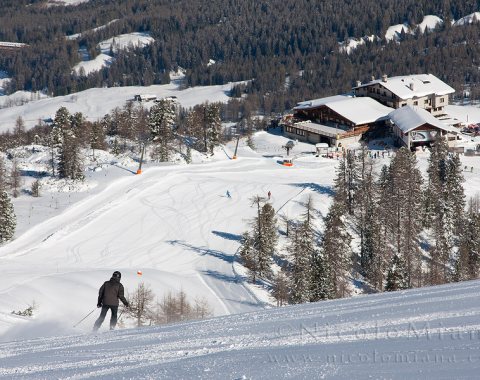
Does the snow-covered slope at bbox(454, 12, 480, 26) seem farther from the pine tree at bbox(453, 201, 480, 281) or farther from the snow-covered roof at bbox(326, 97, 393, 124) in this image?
the pine tree at bbox(453, 201, 480, 281)

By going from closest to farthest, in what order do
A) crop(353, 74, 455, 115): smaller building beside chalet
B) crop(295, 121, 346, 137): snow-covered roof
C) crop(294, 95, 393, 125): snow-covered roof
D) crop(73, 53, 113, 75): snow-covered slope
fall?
crop(295, 121, 346, 137): snow-covered roof, crop(294, 95, 393, 125): snow-covered roof, crop(353, 74, 455, 115): smaller building beside chalet, crop(73, 53, 113, 75): snow-covered slope

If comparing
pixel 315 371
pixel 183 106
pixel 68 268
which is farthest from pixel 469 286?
pixel 183 106

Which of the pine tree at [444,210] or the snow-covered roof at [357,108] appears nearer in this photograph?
the pine tree at [444,210]

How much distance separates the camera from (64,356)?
9.05 meters

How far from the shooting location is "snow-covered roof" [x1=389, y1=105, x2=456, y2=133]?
6044 centimetres

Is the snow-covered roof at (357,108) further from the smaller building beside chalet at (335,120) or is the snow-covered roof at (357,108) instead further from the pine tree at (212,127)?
the pine tree at (212,127)

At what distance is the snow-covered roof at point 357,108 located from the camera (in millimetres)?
66438

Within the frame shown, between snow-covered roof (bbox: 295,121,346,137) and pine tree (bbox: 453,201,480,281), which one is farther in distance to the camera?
snow-covered roof (bbox: 295,121,346,137)

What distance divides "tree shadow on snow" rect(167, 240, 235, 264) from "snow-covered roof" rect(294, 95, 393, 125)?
1269 inches

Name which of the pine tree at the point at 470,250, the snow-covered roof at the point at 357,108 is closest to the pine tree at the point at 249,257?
the pine tree at the point at 470,250

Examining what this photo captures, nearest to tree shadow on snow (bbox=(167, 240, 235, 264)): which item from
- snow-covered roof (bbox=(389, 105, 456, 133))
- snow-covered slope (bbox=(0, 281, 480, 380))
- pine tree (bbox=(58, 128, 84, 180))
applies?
pine tree (bbox=(58, 128, 84, 180))

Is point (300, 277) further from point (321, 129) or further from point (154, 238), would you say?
point (321, 129)

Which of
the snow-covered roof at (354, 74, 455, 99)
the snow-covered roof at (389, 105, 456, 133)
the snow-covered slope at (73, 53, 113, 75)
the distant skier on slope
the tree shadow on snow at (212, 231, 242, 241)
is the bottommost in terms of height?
the snow-covered slope at (73, 53, 113, 75)

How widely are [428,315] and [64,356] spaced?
492cm
